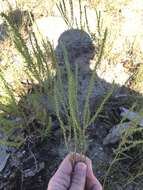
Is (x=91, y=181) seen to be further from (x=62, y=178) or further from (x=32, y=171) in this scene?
(x=32, y=171)

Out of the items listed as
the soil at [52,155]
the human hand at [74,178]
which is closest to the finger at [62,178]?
the human hand at [74,178]

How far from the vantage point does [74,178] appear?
1.41 meters

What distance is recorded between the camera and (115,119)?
2.07 metres

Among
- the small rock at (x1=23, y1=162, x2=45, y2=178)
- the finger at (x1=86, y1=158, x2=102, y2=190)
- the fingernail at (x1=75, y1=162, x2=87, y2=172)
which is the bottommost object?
the finger at (x1=86, y1=158, x2=102, y2=190)

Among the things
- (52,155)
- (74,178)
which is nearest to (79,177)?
(74,178)

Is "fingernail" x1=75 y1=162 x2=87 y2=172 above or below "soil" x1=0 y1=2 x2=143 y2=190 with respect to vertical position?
below

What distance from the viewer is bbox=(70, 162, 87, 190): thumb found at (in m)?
1.38

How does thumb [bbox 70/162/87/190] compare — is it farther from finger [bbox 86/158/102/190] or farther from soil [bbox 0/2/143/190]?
soil [bbox 0/2/143/190]

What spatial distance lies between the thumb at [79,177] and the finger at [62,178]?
2 cm

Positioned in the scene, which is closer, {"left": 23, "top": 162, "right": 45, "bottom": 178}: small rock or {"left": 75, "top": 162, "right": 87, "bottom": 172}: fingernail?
{"left": 75, "top": 162, "right": 87, "bottom": 172}: fingernail

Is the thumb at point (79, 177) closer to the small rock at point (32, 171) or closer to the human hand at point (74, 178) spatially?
the human hand at point (74, 178)

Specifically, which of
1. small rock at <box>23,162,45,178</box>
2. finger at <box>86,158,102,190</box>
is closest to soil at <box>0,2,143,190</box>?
small rock at <box>23,162,45,178</box>

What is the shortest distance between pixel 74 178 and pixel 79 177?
0.07 feet

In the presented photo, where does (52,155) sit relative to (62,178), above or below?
above
